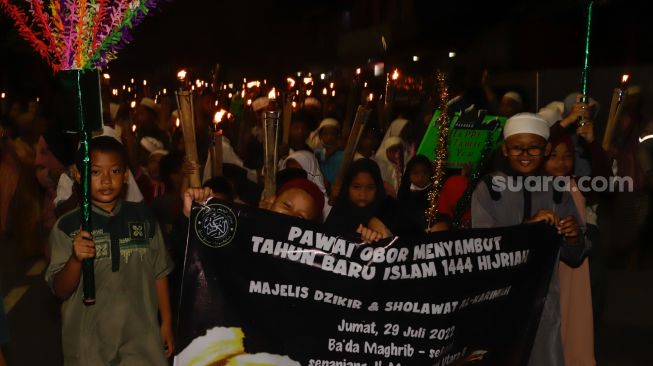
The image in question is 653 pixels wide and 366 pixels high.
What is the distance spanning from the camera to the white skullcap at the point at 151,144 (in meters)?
11.8

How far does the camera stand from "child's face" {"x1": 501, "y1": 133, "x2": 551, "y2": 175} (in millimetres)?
6137

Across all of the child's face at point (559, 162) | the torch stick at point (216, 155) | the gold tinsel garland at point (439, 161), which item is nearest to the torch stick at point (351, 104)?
the torch stick at point (216, 155)

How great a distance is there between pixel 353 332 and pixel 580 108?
288 centimetres

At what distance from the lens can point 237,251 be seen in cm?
505

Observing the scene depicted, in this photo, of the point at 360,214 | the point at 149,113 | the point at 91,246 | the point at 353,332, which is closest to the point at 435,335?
the point at 353,332

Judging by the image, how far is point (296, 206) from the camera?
18.1ft

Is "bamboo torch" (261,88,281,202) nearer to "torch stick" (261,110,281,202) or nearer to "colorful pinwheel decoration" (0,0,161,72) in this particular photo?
"torch stick" (261,110,281,202)

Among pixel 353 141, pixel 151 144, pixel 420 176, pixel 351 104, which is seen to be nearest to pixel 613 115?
pixel 420 176

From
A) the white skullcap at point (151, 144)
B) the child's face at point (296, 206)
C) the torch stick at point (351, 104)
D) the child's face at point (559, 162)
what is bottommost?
the child's face at point (296, 206)

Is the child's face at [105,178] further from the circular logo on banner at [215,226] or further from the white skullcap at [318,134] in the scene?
the white skullcap at [318,134]

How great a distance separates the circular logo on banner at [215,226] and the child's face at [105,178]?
52cm

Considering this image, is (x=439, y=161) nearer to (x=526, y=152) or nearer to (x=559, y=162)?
(x=559, y=162)

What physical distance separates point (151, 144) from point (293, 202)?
656 centimetres

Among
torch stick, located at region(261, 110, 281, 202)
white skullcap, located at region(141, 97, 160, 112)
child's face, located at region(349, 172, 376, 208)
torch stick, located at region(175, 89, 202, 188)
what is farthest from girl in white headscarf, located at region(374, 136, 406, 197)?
torch stick, located at region(175, 89, 202, 188)
